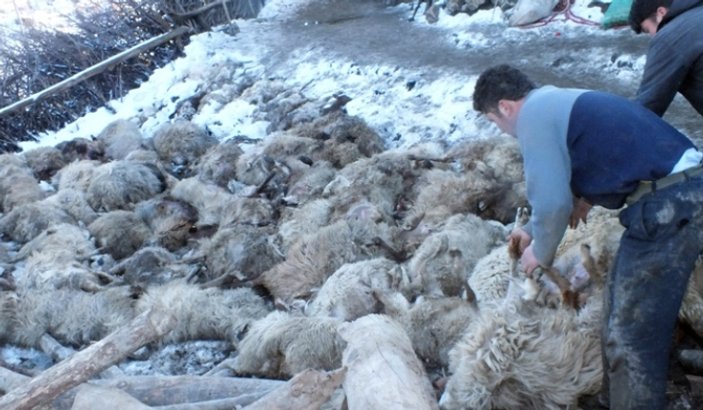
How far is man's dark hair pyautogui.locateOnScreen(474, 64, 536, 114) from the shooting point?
3.45 metres

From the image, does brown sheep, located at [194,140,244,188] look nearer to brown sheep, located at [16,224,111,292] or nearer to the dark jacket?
brown sheep, located at [16,224,111,292]

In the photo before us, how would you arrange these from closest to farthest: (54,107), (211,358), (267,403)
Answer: (267,403)
(211,358)
(54,107)

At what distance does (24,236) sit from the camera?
8062mm

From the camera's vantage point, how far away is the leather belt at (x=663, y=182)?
10.7 feet

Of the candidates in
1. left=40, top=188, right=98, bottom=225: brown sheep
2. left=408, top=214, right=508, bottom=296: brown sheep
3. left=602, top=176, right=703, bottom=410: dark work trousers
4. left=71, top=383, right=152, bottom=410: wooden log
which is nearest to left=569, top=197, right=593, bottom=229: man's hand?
left=602, top=176, right=703, bottom=410: dark work trousers

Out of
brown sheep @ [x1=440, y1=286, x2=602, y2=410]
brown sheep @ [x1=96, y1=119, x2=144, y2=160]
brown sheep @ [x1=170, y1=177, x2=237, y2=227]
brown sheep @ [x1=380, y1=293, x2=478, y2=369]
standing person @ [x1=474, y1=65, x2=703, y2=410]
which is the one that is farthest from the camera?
brown sheep @ [x1=96, y1=119, x2=144, y2=160]

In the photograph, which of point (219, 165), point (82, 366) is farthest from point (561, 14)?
point (82, 366)

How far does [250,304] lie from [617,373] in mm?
3165

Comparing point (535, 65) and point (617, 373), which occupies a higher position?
point (617, 373)

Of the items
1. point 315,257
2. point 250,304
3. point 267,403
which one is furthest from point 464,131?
point 267,403

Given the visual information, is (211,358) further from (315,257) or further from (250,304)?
(315,257)

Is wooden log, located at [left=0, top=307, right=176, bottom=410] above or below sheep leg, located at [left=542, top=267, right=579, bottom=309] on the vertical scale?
above

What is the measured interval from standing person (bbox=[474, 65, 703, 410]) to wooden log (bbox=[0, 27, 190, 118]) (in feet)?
36.9

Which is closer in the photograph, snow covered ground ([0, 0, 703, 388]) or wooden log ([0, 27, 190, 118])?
snow covered ground ([0, 0, 703, 388])
